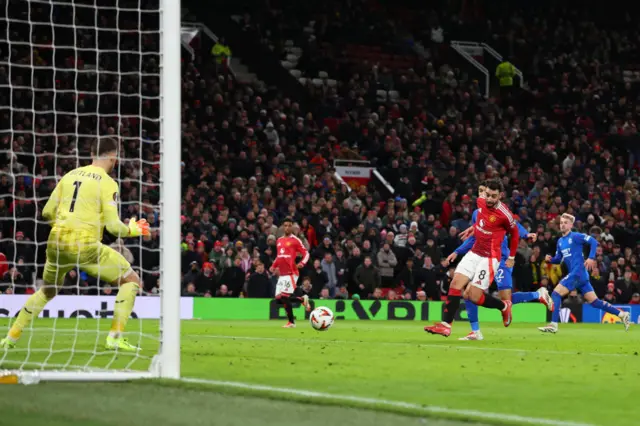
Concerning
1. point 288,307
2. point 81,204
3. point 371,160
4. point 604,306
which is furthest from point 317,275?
point 81,204

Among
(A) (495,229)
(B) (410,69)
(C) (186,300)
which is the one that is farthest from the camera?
(B) (410,69)

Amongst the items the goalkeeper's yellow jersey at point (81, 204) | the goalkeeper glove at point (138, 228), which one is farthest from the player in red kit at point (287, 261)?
the goalkeeper glove at point (138, 228)

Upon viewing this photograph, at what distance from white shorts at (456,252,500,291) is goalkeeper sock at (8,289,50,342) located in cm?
589

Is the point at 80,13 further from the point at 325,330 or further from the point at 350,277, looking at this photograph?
the point at 325,330

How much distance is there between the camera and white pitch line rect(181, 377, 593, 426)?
6746 millimetres

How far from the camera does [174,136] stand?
8.64 metres

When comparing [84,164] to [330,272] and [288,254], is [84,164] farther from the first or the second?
[288,254]

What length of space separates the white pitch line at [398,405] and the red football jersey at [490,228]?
7.07 metres

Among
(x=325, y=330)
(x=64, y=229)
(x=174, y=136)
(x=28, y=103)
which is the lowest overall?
(x=325, y=330)

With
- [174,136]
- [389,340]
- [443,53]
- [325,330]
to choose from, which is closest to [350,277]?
[325,330]

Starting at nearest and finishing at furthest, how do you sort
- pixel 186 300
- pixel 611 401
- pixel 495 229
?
1. pixel 611 401
2. pixel 495 229
3. pixel 186 300

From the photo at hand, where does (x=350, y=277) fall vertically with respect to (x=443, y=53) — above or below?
below

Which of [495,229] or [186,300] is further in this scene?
[186,300]

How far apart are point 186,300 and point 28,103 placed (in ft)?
18.6
